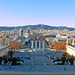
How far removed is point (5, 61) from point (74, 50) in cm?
1107

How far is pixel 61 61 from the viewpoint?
48.3 feet

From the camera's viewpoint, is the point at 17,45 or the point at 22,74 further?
the point at 17,45

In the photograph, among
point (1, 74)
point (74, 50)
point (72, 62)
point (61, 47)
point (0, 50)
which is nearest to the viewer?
point (1, 74)

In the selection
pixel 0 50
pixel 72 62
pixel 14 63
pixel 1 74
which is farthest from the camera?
pixel 0 50

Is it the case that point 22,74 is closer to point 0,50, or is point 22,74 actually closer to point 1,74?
point 1,74

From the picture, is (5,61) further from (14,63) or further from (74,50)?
(74,50)

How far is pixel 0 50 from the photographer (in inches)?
773

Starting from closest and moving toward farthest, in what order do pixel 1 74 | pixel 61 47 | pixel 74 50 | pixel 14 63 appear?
pixel 1 74 < pixel 14 63 < pixel 74 50 < pixel 61 47

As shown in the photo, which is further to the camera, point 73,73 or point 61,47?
point 61,47

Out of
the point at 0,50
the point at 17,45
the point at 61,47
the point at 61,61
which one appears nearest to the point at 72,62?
the point at 61,61

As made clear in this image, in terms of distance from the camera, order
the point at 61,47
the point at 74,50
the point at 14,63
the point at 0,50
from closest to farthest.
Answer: the point at 14,63, the point at 0,50, the point at 74,50, the point at 61,47

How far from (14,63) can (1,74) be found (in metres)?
4.53

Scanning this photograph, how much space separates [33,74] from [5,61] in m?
Answer: 5.91

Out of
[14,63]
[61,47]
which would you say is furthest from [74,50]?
[14,63]
